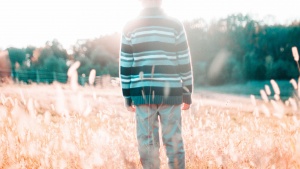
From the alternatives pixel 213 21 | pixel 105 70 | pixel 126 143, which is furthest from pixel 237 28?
pixel 126 143

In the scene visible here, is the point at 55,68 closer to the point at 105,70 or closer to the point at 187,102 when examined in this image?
the point at 105,70

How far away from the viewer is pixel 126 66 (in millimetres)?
3041

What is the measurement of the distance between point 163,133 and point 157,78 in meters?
0.46

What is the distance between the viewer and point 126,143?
3594 mm

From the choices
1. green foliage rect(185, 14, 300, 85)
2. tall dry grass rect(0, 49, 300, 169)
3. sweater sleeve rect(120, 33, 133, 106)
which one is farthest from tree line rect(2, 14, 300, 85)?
sweater sleeve rect(120, 33, 133, 106)

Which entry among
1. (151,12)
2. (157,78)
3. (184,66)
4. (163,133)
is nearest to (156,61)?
(157,78)

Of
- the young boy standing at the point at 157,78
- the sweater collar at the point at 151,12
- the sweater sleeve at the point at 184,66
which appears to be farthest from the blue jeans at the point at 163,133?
the sweater collar at the point at 151,12

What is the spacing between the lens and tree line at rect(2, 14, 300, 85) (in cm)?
3578

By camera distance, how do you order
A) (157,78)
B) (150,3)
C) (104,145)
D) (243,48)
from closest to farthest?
(157,78)
(150,3)
(104,145)
(243,48)

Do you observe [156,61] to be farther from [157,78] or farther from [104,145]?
[104,145]

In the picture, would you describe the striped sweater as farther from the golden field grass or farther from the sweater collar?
the golden field grass

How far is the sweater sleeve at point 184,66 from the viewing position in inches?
117

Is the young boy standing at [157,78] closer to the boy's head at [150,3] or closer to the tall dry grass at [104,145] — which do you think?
the boy's head at [150,3]

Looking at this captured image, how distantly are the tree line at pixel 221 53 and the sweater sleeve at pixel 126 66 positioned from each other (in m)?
31.8
